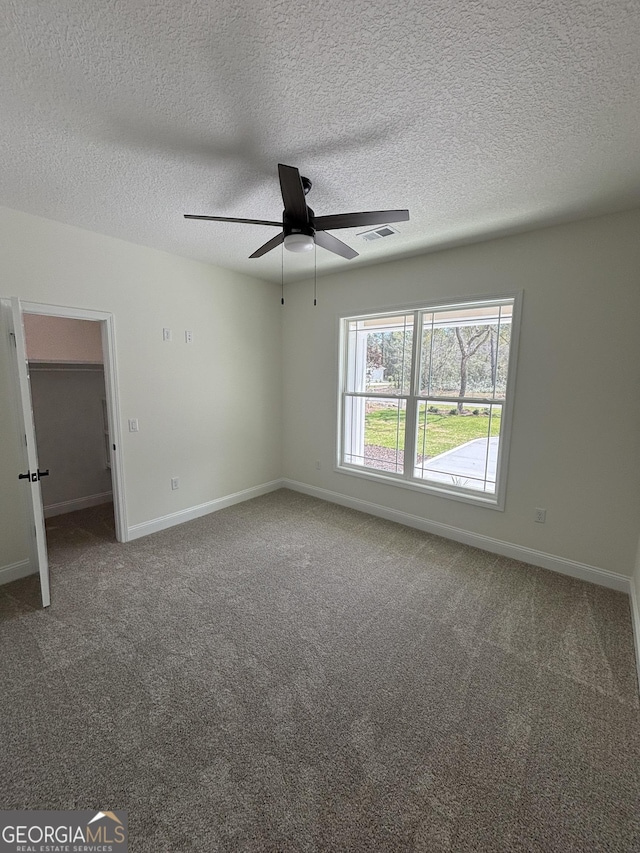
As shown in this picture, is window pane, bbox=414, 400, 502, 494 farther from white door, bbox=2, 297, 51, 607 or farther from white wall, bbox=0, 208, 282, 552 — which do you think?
white door, bbox=2, 297, 51, 607

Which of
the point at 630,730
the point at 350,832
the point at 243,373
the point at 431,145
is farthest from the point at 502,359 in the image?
the point at 350,832

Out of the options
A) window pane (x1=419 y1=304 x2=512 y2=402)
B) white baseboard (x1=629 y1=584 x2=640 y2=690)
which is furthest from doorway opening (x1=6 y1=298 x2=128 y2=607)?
white baseboard (x1=629 y1=584 x2=640 y2=690)

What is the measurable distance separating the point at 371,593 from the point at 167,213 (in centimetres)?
322

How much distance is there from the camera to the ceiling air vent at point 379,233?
9.11ft

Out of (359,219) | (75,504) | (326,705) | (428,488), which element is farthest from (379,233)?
(75,504)

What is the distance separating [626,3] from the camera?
3.59 ft

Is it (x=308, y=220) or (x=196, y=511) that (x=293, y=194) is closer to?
(x=308, y=220)

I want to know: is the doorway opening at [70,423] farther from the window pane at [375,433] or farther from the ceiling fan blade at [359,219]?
the ceiling fan blade at [359,219]

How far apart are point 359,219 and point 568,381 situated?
2097mm

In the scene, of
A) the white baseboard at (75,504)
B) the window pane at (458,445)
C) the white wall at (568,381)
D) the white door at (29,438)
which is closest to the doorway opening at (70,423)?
the white baseboard at (75,504)

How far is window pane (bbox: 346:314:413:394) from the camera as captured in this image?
3.78 metres

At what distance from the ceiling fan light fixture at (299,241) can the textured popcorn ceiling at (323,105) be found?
413 millimetres

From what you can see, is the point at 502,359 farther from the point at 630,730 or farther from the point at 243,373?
the point at 243,373

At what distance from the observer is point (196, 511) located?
13.0 ft
